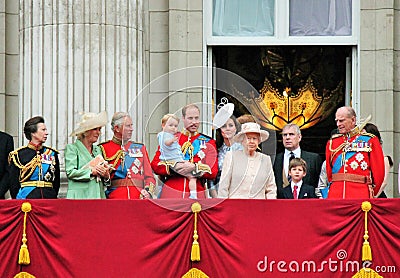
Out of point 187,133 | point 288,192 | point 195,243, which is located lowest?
point 195,243

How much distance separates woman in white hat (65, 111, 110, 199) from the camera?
20156 millimetres

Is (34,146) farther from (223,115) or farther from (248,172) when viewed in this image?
(248,172)

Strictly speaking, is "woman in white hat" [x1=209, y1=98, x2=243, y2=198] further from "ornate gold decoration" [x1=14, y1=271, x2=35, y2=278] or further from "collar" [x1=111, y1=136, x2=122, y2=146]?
"ornate gold decoration" [x1=14, y1=271, x2=35, y2=278]

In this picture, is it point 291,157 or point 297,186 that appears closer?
point 297,186

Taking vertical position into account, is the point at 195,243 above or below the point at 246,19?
below

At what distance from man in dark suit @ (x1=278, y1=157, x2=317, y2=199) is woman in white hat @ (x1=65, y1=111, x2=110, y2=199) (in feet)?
7.60

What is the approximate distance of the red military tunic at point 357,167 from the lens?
66.4 feet

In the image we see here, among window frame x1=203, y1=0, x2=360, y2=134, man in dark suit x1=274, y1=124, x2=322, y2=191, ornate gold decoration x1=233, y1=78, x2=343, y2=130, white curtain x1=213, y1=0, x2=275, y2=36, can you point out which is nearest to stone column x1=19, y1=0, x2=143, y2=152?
window frame x1=203, y1=0, x2=360, y2=134

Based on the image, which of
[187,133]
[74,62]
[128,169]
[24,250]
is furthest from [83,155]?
[74,62]

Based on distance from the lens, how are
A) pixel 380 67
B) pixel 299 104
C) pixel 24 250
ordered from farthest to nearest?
pixel 299 104
pixel 380 67
pixel 24 250

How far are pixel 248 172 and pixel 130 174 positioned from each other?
1550mm

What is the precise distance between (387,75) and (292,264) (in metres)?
5.01

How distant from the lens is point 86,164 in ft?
66.5

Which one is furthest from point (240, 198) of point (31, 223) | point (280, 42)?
point (280, 42)
